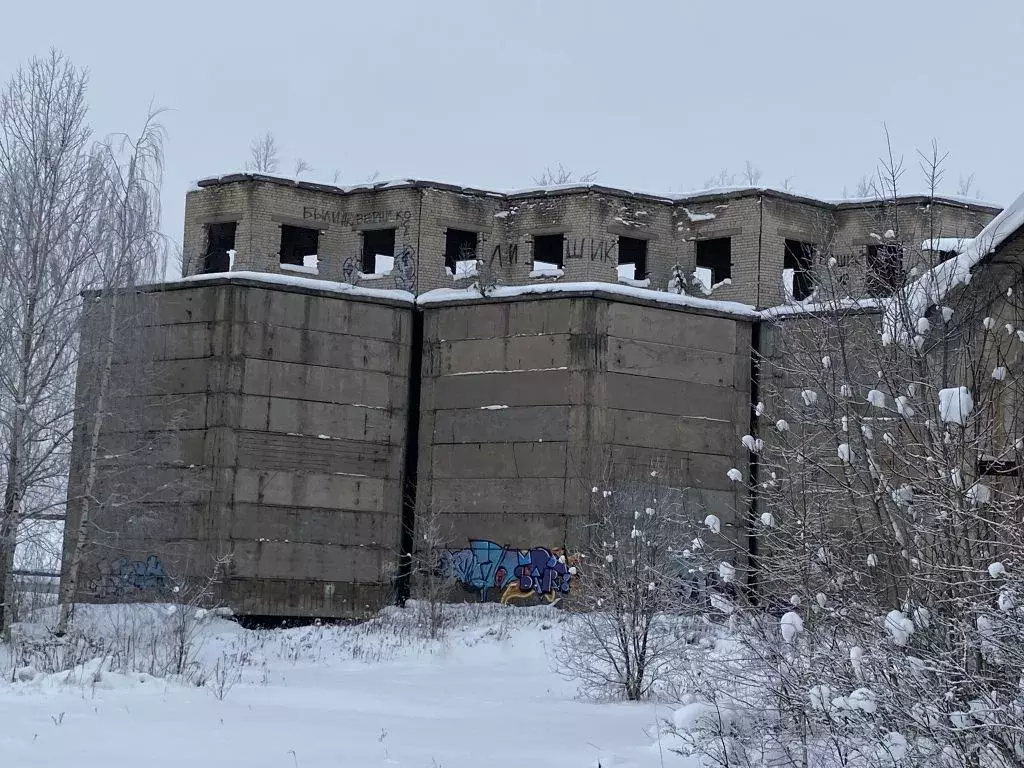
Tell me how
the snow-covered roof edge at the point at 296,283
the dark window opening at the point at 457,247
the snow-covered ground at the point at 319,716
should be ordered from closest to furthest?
the snow-covered ground at the point at 319,716, the snow-covered roof edge at the point at 296,283, the dark window opening at the point at 457,247

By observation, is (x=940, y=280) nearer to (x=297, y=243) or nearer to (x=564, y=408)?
(x=564, y=408)

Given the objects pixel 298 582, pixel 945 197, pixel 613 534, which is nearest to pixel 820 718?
pixel 613 534

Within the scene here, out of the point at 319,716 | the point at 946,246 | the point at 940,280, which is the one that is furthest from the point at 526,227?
the point at 940,280

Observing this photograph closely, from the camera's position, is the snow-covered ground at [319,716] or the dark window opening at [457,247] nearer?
the snow-covered ground at [319,716]

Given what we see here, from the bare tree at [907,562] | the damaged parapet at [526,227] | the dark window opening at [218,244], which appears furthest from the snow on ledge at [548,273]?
the bare tree at [907,562]

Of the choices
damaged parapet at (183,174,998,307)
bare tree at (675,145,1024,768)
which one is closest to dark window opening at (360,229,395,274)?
damaged parapet at (183,174,998,307)

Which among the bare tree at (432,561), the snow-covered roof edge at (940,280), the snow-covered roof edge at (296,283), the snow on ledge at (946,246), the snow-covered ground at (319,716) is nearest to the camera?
the snow-covered roof edge at (940,280)

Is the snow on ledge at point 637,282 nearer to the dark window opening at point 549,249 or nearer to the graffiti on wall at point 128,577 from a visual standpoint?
the dark window opening at point 549,249

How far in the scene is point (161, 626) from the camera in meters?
21.3

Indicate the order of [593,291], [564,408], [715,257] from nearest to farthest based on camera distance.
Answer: [564,408] < [593,291] < [715,257]

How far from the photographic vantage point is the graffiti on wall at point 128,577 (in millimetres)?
27000

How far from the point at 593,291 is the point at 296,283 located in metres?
6.74

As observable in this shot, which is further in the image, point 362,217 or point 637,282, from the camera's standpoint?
point 362,217

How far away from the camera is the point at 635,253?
3344 centimetres
